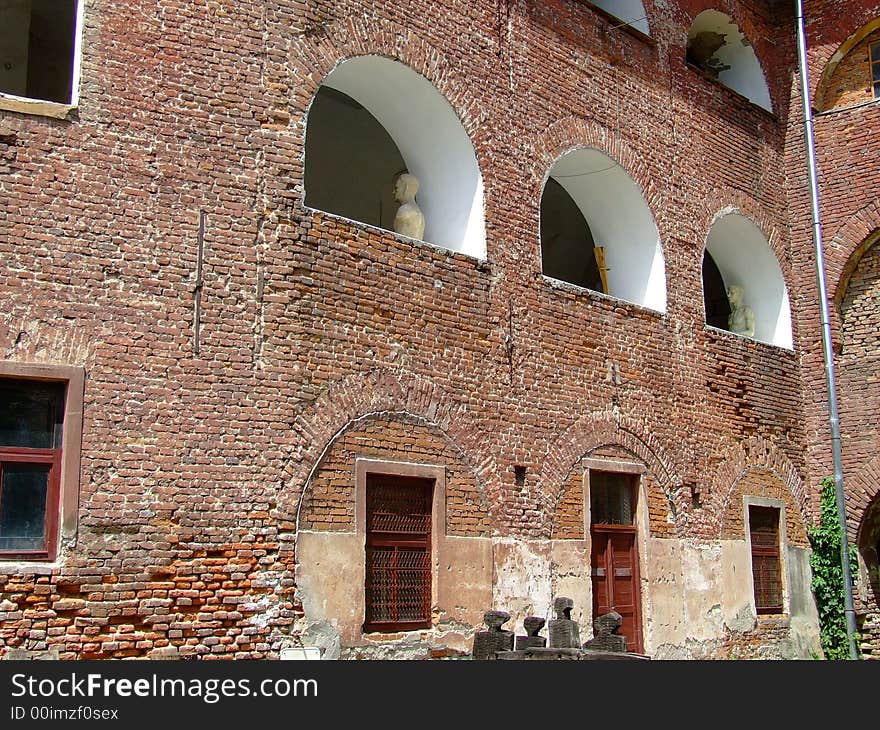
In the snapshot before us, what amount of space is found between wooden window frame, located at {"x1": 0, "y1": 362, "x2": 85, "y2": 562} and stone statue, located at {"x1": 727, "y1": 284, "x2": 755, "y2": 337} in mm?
10514

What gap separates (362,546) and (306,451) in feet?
3.35

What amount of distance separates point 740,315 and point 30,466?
11.0 m

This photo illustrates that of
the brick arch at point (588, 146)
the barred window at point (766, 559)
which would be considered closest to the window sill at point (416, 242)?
the brick arch at point (588, 146)

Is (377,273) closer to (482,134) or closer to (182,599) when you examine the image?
(482,134)

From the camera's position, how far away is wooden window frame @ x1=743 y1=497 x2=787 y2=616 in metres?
14.3

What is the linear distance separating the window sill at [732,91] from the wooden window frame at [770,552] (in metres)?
5.96

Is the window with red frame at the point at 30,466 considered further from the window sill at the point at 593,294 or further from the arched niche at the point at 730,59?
the arched niche at the point at 730,59

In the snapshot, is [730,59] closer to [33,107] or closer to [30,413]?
[33,107]

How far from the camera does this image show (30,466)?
824 centimetres

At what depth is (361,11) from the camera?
35.2ft

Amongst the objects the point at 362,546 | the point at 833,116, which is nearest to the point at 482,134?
the point at 362,546

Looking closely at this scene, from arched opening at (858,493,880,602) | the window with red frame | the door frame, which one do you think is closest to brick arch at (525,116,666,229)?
the door frame

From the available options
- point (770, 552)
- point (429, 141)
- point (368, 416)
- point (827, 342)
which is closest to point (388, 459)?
point (368, 416)

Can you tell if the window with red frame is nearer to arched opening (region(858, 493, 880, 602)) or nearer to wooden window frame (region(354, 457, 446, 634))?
wooden window frame (region(354, 457, 446, 634))
